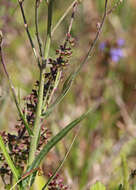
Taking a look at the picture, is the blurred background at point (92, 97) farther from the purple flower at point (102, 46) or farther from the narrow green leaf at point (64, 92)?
the narrow green leaf at point (64, 92)

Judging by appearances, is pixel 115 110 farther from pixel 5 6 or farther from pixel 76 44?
pixel 76 44

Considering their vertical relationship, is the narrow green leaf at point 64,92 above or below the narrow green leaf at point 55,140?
above

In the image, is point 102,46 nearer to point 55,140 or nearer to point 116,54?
point 116,54

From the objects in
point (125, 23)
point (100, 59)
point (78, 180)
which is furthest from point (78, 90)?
point (125, 23)

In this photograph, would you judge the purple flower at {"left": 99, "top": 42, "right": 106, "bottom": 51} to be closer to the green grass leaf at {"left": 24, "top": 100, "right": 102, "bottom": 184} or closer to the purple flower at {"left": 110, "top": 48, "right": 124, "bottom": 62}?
the purple flower at {"left": 110, "top": 48, "right": 124, "bottom": 62}

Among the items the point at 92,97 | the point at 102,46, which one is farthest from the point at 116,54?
the point at 92,97

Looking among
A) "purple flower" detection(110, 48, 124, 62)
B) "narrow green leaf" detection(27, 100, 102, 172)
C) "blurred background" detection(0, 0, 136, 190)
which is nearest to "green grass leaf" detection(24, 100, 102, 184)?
"narrow green leaf" detection(27, 100, 102, 172)

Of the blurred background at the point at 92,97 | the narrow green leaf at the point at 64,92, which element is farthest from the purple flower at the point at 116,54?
the narrow green leaf at the point at 64,92
